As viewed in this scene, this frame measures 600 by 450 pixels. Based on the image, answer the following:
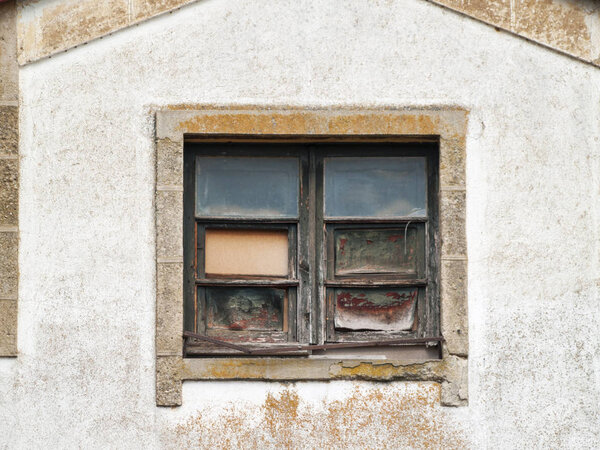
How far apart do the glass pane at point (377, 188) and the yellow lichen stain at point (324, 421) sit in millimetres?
900

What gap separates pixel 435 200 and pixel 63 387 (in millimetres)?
2086

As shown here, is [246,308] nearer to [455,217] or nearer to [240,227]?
[240,227]

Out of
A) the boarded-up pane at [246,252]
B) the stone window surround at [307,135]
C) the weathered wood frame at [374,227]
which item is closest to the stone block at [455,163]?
the stone window surround at [307,135]

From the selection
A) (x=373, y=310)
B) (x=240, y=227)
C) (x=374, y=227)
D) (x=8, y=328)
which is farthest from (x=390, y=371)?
(x=8, y=328)

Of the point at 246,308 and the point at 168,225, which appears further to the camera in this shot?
the point at 246,308

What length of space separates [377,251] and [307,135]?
0.71m

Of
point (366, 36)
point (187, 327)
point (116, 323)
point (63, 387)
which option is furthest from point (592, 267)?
point (63, 387)

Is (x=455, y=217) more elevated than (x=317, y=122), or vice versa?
(x=317, y=122)

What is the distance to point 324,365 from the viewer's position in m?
3.66

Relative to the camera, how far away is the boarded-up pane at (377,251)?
3863 millimetres

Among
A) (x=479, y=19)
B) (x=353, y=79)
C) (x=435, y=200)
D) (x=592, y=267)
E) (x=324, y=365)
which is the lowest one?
(x=324, y=365)

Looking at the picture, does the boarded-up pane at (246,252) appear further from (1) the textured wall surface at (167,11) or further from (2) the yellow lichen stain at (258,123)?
(1) the textured wall surface at (167,11)

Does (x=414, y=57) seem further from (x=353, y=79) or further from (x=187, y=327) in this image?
(x=187, y=327)

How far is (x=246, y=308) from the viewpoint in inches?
152
